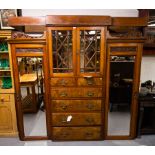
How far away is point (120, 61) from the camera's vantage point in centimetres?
234

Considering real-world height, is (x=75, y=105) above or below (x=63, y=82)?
below

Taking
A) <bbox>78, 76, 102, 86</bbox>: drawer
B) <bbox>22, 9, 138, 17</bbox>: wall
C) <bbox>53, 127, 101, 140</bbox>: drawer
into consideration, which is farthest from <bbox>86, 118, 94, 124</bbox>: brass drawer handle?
<bbox>22, 9, 138, 17</bbox>: wall

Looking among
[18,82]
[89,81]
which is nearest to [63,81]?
[89,81]

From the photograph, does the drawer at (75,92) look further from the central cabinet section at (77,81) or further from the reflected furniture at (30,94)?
the reflected furniture at (30,94)

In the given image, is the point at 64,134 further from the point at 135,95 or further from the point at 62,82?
the point at 135,95

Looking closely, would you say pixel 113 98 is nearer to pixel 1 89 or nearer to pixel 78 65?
pixel 78 65

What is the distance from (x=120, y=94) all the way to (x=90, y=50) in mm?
890

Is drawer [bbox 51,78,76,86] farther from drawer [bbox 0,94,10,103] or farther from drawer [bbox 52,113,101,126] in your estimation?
drawer [bbox 0,94,10,103]

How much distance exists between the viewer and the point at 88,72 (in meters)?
2.30

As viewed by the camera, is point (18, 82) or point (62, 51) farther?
point (18, 82)

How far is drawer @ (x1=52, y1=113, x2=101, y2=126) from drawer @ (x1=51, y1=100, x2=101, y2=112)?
8 cm

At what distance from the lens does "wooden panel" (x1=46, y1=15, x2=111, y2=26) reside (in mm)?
2078

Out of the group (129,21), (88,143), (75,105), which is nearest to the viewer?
(129,21)
